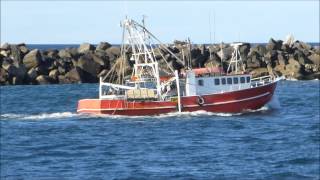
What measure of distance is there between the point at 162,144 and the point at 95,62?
4024 cm

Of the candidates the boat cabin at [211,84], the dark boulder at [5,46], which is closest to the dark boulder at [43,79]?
the dark boulder at [5,46]

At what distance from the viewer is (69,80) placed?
67562 mm

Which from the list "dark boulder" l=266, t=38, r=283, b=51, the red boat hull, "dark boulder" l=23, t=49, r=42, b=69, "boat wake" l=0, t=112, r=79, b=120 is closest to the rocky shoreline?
"dark boulder" l=23, t=49, r=42, b=69

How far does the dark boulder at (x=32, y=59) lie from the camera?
68.2m

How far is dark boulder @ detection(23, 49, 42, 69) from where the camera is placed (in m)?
68.2

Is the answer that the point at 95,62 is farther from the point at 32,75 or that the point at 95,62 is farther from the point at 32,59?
the point at 32,75

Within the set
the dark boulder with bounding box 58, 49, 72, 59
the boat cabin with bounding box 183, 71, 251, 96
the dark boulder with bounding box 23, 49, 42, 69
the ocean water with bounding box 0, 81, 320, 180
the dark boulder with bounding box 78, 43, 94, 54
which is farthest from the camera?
the dark boulder with bounding box 78, 43, 94, 54

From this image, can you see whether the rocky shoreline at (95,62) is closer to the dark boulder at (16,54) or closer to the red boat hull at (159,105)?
the dark boulder at (16,54)

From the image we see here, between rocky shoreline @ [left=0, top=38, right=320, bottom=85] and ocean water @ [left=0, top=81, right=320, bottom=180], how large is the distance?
20.0 m

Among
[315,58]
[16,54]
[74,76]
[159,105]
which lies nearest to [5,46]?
[16,54]

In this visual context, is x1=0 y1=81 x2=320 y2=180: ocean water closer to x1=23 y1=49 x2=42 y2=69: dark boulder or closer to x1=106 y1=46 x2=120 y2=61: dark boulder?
x1=23 y1=49 x2=42 y2=69: dark boulder

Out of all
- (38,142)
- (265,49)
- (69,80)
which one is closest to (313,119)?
A: (38,142)

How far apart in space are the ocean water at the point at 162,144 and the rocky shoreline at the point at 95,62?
2004 cm

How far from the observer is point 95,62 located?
6888cm
